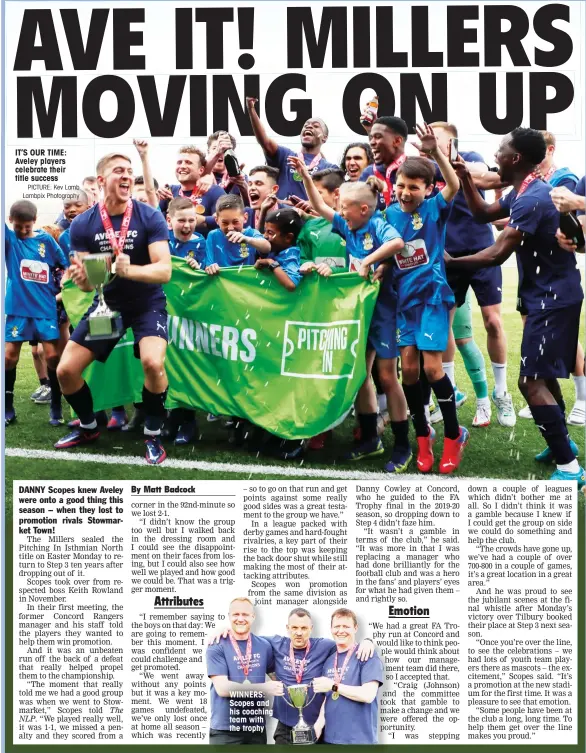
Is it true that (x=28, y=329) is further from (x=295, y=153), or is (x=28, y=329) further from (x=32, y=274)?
(x=295, y=153)

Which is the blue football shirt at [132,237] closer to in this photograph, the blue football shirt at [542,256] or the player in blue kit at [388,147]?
the player in blue kit at [388,147]

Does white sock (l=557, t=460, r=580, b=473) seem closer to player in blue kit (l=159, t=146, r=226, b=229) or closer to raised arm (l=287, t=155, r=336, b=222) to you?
raised arm (l=287, t=155, r=336, b=222)

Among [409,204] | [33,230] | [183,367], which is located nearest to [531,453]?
[409,204]

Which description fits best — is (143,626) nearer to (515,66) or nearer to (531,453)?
(531,453)

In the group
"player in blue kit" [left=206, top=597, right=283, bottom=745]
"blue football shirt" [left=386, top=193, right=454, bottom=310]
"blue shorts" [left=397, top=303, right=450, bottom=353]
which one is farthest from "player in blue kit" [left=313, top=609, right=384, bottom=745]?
"blue football shirt" [left=386, top=193, right=454, bottom=310]

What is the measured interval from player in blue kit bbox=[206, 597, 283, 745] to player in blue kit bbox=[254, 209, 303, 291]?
2.32m

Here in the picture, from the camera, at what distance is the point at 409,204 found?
5.68 metres

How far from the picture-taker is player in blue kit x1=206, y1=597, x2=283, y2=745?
488 centimetres

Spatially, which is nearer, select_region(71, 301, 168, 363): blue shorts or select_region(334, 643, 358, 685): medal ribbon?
select_region(334, 643, 358, 685): medal ribbon

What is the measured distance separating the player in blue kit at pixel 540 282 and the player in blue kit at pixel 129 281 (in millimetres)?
2221

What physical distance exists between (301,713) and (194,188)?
400 cm

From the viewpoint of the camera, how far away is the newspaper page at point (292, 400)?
5160mm

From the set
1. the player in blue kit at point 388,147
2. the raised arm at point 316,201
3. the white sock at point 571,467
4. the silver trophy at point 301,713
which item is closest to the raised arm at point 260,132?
the raised arm at point 316,201

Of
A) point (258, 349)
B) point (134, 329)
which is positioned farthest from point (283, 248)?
point (134, 329)
